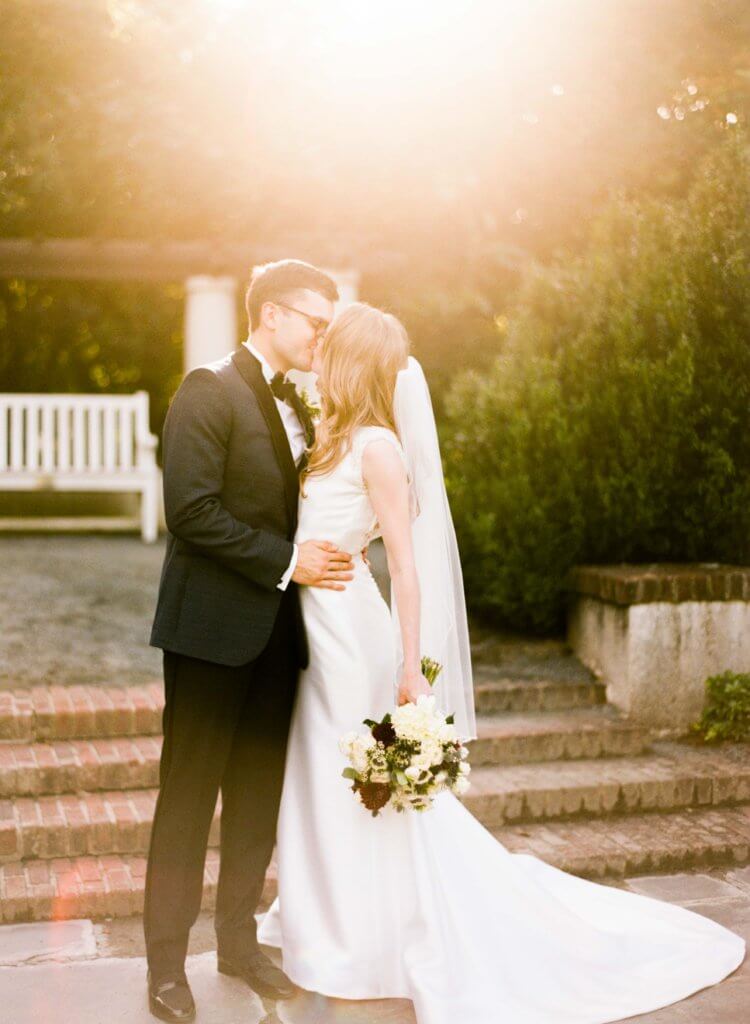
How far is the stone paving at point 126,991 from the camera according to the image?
10.4 ft

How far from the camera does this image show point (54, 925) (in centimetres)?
377

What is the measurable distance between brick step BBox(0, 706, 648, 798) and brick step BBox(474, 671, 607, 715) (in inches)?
2.4

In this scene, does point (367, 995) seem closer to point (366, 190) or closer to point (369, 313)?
point (369, 313)

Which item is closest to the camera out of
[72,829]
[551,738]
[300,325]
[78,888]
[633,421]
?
[300,325]

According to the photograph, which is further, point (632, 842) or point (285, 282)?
point (632, 842)

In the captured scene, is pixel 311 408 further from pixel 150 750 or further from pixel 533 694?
pixel 533 694

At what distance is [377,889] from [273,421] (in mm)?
1291

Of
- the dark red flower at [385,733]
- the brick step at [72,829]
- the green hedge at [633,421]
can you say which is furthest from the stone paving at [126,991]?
the green hedge at [633,421]

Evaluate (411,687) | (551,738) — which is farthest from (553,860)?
(411,687)

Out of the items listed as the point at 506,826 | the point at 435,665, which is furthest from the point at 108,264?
the point at 435,665

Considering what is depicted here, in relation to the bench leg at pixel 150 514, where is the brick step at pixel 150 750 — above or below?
below

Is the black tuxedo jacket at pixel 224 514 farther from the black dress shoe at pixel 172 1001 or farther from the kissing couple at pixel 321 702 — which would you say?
the black dress shoe at pixel 172 1001

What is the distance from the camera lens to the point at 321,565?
3.18 metres

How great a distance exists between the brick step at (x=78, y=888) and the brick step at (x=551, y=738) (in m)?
1.21
